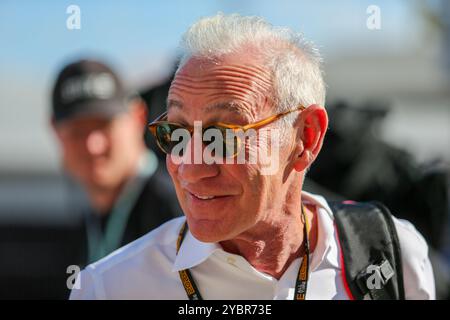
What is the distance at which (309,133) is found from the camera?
8.13ft

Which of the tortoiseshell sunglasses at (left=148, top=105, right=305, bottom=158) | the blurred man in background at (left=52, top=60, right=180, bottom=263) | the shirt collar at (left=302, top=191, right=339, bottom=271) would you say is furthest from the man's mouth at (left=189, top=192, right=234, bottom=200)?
the blurred man in background at (left=52, top=60, right=180, bottom=263)

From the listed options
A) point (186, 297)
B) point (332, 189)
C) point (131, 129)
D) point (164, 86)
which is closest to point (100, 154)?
point (131, 129)

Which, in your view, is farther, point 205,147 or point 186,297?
point 186,297

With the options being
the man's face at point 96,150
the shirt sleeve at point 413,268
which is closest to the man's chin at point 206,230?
the shirt sleeve at point 413,268

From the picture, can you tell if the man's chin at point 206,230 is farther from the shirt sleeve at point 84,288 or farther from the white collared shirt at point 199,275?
the shirt sleeve at point 84,288

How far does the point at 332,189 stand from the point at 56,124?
1.68m

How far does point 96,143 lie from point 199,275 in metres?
2.20

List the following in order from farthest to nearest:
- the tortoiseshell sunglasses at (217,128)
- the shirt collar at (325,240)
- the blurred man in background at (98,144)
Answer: the blurred man in background at (98,144) < the shirt collar at (325,240) < the tortoiseshell sunglasses at (217,128)

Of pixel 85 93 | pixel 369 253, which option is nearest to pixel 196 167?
pixel 369 253

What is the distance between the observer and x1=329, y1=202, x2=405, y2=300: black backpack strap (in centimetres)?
250

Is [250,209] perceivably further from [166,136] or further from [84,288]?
[84,288]

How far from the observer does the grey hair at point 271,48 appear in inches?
91.0
